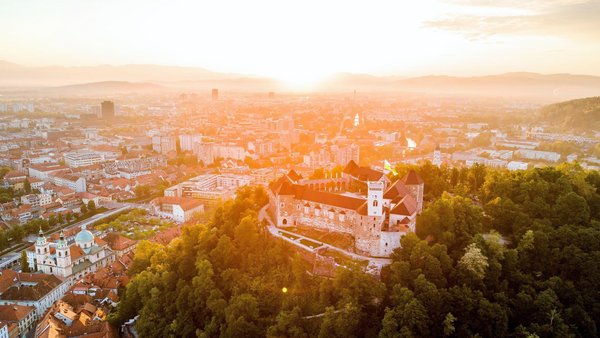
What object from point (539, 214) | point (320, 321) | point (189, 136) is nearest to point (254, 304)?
point (320, 321)

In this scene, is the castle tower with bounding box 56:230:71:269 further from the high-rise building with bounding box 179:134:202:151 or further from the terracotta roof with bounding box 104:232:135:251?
the high-rise building with bounding box 179:134:202:151

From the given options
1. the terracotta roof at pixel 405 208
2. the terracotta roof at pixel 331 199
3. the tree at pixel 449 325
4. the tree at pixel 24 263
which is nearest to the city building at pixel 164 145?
the tree at pixel 24 263

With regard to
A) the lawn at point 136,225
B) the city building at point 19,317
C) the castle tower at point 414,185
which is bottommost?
the city building at point 19,317

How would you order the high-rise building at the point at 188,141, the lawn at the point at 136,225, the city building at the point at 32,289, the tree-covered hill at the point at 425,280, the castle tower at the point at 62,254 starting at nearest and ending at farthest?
the tree-covered hill at the point at 425,280, the city building at the point at 32,289, the castle tower at the point at 62,254, the lawn at the point at 136,225, the high-rise building at the point at 188,141

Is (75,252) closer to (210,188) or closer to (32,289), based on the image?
(32,289)

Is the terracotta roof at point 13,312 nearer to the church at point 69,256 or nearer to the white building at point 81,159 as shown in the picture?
the church at point 69,256

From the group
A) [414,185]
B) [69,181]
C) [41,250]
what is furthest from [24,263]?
[414,185]

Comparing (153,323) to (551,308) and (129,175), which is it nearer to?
(551,308)

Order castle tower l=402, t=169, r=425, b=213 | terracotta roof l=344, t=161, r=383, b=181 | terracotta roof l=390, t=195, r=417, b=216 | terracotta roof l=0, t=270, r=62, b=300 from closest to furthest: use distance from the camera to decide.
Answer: terracotta roof l=390, t=195, r=417, b=216, castle tower l=402, t=169, r=425, b=213, terracotta roof l=0, t=270, r=62, b=300, terracotta roof l=344, t=161, r=383, b=181

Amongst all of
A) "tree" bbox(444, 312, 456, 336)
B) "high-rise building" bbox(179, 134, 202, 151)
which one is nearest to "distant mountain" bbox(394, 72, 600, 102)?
"high-rise building" bbox(179, 134, 202, 151)
